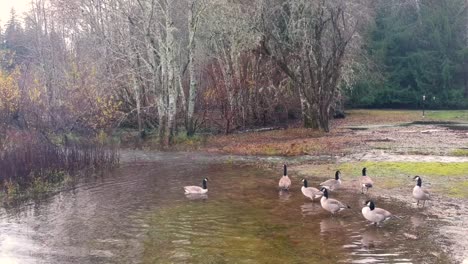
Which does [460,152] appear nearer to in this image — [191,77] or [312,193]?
[312,193]

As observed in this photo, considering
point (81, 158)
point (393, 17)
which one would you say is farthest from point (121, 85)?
point (393, 17)

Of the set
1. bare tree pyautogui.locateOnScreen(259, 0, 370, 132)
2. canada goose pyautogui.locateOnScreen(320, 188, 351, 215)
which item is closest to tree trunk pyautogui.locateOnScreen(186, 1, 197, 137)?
bare tree pyautogui.locateOnScreen(259, 0, 370, 132)

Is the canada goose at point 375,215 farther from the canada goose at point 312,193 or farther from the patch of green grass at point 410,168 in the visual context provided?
the patch of green grass at point 410,168

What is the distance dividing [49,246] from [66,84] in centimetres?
2385

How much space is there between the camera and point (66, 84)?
33.6 m

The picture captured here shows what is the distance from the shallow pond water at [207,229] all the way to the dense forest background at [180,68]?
11.1 metres

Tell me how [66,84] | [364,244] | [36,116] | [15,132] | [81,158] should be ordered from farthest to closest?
[66,84] < [36,116] < [15,132] < [81,158] < [364,244]

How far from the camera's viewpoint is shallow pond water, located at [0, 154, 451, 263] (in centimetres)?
1073

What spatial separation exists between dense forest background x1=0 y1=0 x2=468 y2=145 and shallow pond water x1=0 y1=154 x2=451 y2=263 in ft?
36.3

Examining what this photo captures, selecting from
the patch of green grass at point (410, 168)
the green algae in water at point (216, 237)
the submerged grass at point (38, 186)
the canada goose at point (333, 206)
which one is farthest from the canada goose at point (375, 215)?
the submerged grass at point (38, 186)

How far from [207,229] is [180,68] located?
30446mm

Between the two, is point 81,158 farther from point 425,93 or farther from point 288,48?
point 425,93

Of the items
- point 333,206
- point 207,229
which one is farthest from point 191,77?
point 207,229

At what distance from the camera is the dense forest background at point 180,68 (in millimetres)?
30594
